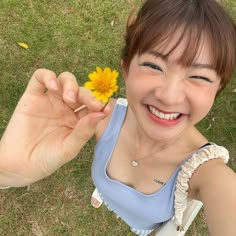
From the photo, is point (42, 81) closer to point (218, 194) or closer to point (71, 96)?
point (71, 96)

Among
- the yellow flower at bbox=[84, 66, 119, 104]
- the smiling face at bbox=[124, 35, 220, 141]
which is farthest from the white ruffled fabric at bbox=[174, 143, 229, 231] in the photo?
the yellow flower at bbox=[84, 66, 119, 104]

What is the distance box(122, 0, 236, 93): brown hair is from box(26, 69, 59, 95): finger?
396mm

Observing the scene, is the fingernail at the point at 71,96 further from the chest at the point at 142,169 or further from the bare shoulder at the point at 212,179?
the chest at the point at 142,169

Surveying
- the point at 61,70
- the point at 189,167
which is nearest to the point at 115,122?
the point at 189,167

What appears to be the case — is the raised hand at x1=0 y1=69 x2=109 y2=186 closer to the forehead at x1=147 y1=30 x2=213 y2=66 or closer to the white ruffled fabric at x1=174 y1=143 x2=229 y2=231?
the forehead at x1=147 y1=30 x2=213 y2=66

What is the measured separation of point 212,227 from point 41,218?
1759 mm

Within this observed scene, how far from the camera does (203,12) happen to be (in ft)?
4.82

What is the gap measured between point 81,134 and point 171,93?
1.23 feet

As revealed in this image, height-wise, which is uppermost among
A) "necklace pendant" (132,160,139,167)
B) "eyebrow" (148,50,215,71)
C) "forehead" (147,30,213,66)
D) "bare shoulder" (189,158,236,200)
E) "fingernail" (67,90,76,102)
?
"forehead" (147,30,213,66)

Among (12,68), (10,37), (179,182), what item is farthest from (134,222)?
(10,37)

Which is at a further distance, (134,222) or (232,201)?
(134,222)

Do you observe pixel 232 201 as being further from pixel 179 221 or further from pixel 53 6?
pixel 53 6

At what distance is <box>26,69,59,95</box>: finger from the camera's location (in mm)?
1348

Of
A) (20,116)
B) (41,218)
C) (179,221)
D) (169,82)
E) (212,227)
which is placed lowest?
(41,218)
